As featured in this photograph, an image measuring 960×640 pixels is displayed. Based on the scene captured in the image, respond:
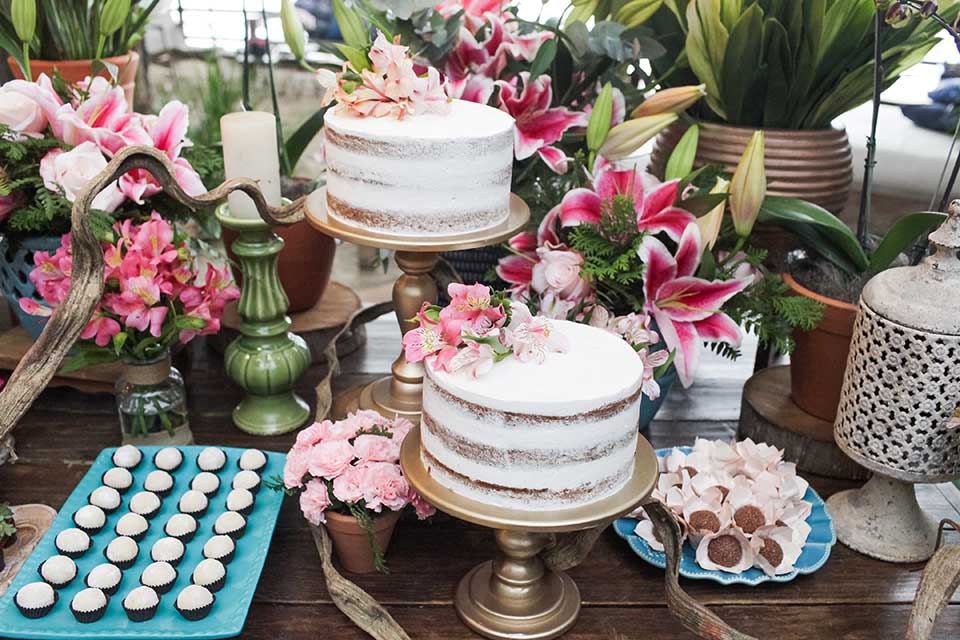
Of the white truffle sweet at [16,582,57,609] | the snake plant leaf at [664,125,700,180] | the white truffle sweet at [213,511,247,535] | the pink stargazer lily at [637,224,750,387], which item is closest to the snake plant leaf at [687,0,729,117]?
the snake plant leaf at [664,125,700,180]

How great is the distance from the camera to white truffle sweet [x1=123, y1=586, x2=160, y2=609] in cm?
58

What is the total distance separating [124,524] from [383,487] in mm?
185

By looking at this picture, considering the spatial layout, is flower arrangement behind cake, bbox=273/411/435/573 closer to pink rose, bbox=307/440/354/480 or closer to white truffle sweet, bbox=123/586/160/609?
pink rose, bbox=307/440/354/480

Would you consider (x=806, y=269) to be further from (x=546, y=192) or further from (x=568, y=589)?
(x=568, y=589)

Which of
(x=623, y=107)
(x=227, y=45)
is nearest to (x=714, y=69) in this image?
(x=623, y=107)

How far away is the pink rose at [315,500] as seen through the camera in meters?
0.62

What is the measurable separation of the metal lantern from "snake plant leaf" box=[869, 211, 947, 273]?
63mm

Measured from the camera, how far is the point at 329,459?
633 millimetres

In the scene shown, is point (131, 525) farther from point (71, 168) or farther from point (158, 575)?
point (71, 168)

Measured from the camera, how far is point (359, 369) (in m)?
0.94

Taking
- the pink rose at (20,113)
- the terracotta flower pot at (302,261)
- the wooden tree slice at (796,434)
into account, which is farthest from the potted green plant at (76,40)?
the wooden tree slice at (796,434)

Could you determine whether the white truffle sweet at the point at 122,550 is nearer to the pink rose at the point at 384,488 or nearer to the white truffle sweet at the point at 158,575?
the white truffle sweet at the point at 158,575

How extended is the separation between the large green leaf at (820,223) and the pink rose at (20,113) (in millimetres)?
584

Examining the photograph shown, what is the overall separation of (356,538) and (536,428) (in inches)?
7.5
